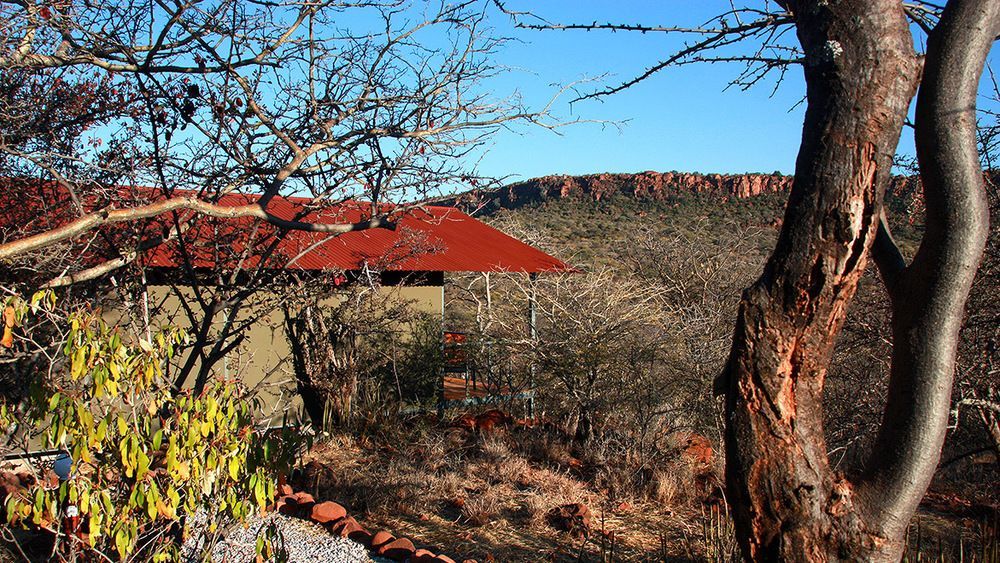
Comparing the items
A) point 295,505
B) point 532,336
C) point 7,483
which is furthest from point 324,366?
point 7,483

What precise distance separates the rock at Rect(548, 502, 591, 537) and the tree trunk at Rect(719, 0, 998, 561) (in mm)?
3883

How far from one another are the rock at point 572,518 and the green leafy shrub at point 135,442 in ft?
10.7

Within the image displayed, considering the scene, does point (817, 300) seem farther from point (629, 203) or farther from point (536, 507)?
point (629, 203)

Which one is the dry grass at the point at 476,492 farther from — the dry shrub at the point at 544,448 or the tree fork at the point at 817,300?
the tree fork at the point at 817,300

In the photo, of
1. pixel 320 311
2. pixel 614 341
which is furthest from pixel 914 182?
pixel 320 311

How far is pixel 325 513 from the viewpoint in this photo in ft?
20.5

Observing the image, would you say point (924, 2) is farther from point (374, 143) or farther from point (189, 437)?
point (189, 437)

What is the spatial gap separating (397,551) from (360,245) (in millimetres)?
6298

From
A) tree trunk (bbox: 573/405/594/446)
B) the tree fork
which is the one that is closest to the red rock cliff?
tree trunk (bbox: 573/405/594/446)

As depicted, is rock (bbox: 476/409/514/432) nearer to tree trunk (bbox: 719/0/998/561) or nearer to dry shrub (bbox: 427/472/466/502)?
dry shrub (bbox: 427/472/466/502)

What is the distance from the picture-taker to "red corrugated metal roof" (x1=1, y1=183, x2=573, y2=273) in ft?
18.8

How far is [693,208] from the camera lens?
133ft

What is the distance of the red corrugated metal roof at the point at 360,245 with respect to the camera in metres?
5.73

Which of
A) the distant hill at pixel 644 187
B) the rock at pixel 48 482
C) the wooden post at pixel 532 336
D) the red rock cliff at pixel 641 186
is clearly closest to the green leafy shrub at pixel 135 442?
the rock at pixel 48 482
